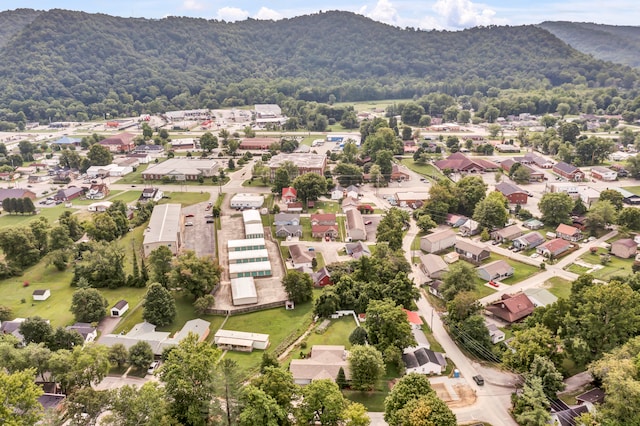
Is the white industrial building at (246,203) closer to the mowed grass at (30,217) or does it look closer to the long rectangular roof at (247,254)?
the long rectangular roof at (247,254)

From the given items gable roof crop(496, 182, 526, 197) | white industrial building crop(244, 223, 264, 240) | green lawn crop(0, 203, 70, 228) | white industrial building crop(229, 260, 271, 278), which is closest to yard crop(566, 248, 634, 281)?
gable roof crop(496, 182, 526, 197)

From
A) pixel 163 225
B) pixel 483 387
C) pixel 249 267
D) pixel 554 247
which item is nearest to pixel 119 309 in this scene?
pixel 249 267

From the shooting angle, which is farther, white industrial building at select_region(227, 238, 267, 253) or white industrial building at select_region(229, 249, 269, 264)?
white industrial building at select_region(227, 238, 267, 253)

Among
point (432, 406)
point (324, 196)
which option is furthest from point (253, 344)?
point (324, 196)

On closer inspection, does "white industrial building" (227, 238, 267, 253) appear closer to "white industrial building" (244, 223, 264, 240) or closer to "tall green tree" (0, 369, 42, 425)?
"white industrial building" (244, 223, 264, 240)

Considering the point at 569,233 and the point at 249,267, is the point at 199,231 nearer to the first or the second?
the point at 249,267

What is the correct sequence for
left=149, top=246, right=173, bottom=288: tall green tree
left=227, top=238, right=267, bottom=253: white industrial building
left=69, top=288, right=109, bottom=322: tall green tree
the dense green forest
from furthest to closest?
the dense green forest, left=227, top=238, right=267, bottom=253: white industrial building, left=149, top=246, right=173, bottom=288: tall green tree, left=69, top=288, right=109, bottom=322: tall green tree
